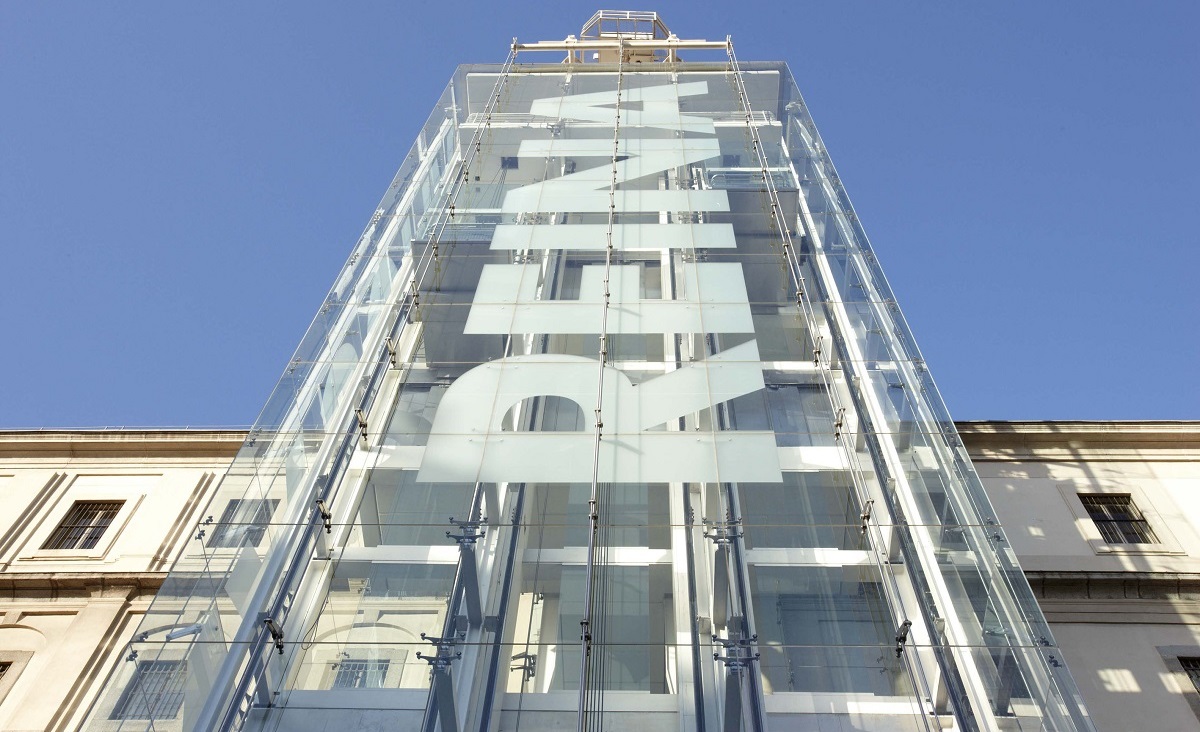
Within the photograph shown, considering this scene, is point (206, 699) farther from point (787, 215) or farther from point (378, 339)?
point (787, 215)

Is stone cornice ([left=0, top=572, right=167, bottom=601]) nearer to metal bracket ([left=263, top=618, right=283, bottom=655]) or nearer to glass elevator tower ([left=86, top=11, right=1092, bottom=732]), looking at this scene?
glass elevator tower ([left=86, top=11, right=1092, bottom=732])

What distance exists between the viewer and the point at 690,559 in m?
12.0

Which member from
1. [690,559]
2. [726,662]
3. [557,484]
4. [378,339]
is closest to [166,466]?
[378,339]

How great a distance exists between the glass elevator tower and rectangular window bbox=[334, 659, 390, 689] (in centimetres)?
4

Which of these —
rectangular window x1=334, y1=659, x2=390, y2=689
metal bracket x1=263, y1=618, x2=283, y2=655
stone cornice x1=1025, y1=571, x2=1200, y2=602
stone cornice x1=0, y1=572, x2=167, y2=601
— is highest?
stone cornice x1=1025, y1=571, x2=1200, y2=602

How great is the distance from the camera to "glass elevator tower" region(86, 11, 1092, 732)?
33.7 ft

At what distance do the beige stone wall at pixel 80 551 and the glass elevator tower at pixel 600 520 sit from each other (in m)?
6.20

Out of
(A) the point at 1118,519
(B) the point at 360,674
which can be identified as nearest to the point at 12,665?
(B) the point at 360,674

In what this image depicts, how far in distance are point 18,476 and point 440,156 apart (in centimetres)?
1039

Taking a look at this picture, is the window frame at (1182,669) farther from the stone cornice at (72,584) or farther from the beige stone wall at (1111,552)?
the stone cornice at (72,584)

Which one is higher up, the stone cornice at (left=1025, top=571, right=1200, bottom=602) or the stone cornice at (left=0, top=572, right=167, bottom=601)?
the stone cornice at (left=1025, top=571, right=1200, bottom=602)

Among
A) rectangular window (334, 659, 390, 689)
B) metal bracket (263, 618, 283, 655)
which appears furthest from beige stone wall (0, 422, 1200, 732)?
rectangular window (334, 659, 390, 689)

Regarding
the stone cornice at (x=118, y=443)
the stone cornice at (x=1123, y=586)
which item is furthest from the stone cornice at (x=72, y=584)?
the stone cornice at (x=1123, y=586)

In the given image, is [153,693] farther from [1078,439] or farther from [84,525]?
[1078,439]
